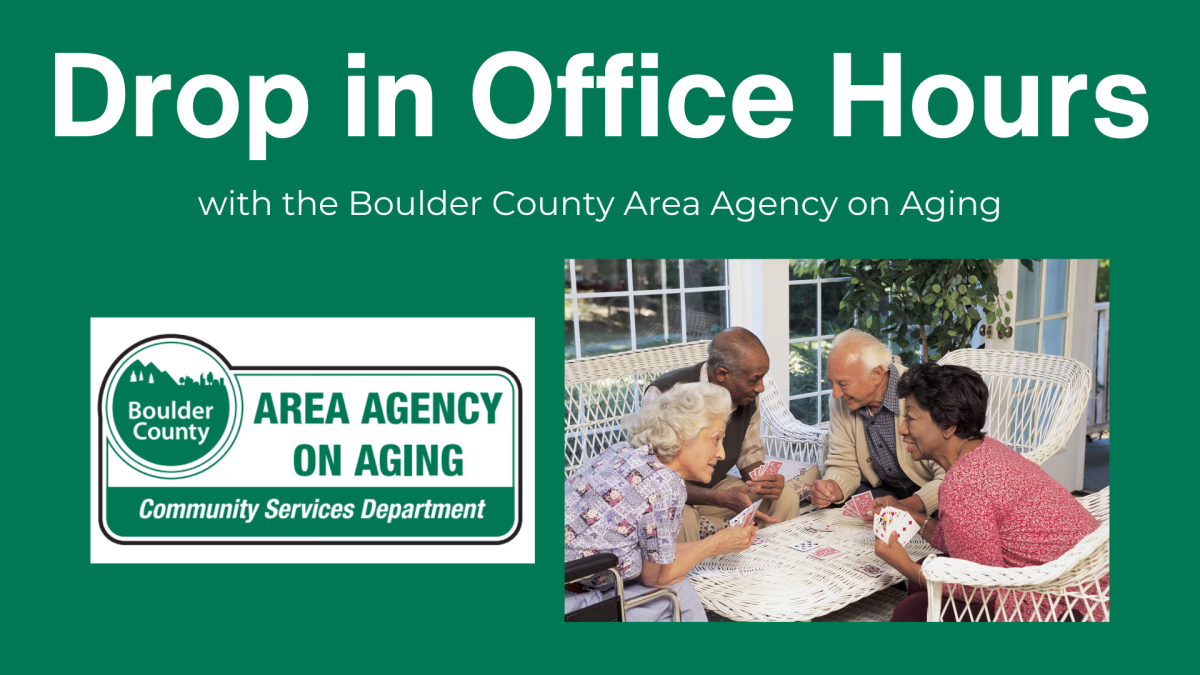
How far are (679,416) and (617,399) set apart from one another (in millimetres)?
306

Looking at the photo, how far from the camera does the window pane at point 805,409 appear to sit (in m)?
3.08

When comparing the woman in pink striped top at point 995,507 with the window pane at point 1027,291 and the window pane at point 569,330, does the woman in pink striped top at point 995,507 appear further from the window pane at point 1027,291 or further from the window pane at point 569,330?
the window pane at point 569,330

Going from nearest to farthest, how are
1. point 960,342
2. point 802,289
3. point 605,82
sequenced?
1. point 605,82
2. point 802,289
3. point 960,342

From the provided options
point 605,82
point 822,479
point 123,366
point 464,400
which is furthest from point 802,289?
point 123,366

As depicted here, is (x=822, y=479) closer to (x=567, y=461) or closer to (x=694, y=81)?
(x=567, y=461)

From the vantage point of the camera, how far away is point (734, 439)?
9.83ft

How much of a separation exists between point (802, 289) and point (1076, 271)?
1000 mm

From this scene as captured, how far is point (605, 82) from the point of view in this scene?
8.68 feet

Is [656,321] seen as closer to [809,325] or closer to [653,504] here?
[809,325]

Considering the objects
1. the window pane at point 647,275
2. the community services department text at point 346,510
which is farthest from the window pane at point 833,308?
the community services department text at point 346,510

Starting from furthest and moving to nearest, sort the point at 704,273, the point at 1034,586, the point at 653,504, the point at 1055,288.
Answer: the point at 1055,288 < the point at 704,273 < the point at 653,504 < the point at 1034,586

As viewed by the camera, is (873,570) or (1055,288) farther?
(1055,288)

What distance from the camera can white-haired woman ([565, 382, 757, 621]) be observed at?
2.75 m

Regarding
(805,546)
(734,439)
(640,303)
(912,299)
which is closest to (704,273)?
(640,303)
